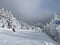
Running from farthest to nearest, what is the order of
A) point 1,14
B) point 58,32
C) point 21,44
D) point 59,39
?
1. point 1,14
2. point 58,32
3. point 59,39
4. point 21,44

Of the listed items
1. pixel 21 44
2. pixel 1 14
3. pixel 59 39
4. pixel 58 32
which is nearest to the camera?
pixel 21 44

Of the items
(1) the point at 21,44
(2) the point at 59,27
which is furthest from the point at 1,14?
(1) the point at 21,44

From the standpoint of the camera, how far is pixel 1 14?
81.1 meters

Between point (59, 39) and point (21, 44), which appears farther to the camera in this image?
point (59, 39)

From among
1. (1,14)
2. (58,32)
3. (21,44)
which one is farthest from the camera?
(1,14)

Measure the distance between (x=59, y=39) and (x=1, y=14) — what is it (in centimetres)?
7084

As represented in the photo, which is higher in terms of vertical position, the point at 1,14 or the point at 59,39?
the point at 1,14

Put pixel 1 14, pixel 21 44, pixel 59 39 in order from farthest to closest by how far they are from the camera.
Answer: pixel 1 14, pixel 59 39, pixel 21 44

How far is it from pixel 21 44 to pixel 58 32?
824 cm

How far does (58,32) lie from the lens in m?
14.2

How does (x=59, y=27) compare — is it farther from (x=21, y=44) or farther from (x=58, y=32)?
(x=21, y=44)

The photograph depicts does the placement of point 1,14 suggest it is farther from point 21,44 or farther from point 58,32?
point 21,44

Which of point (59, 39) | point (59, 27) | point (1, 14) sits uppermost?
point (1, 14)

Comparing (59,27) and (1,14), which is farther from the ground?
(1,14)
